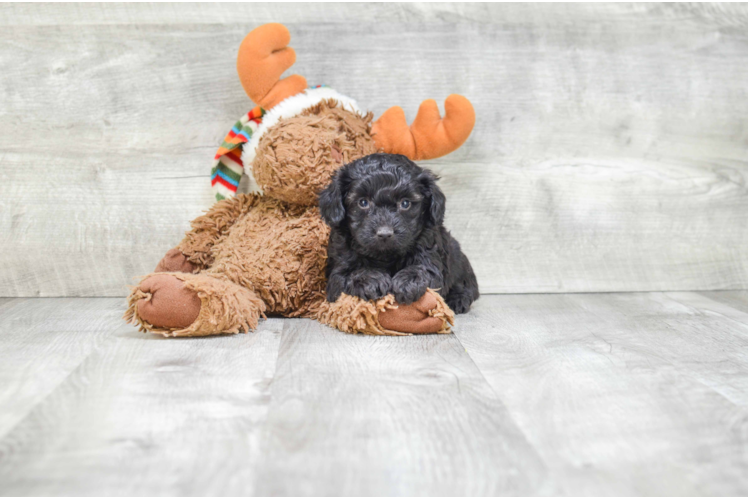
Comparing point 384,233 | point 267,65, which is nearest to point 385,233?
point 384,233

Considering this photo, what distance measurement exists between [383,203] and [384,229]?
0.09 meters

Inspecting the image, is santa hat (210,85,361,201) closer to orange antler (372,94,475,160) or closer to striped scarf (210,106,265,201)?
striped scarf (210,106,265,201)

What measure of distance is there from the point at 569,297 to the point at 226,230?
1188mm

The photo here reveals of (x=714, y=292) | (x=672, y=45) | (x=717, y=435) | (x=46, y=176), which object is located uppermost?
(x=672, y=45)

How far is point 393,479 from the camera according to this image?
2.80 feet

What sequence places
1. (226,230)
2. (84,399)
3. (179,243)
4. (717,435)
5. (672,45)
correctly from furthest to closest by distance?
(672,45)
(179,243)
(226,230)
(84,399)
(717,435)

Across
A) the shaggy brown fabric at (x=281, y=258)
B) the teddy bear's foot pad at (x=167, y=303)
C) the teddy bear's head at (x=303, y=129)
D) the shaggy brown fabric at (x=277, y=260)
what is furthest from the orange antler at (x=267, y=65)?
the teddy bear's foot pad at (x=167, y=303)

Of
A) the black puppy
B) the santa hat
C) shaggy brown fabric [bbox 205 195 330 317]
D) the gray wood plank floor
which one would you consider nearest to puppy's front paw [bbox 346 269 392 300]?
the black puppy

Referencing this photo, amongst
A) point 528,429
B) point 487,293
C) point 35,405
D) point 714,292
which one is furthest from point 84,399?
point 714,292

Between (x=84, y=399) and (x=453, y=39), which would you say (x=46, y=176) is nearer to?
(x=84, y=399)

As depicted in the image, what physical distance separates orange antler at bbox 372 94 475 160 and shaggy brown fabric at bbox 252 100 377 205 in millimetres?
86

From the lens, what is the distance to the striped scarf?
1.88 meters

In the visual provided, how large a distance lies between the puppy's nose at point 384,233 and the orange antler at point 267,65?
61 centimetres

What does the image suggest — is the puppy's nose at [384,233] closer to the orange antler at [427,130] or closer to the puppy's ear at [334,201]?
the puppy's ear at [334,201]
